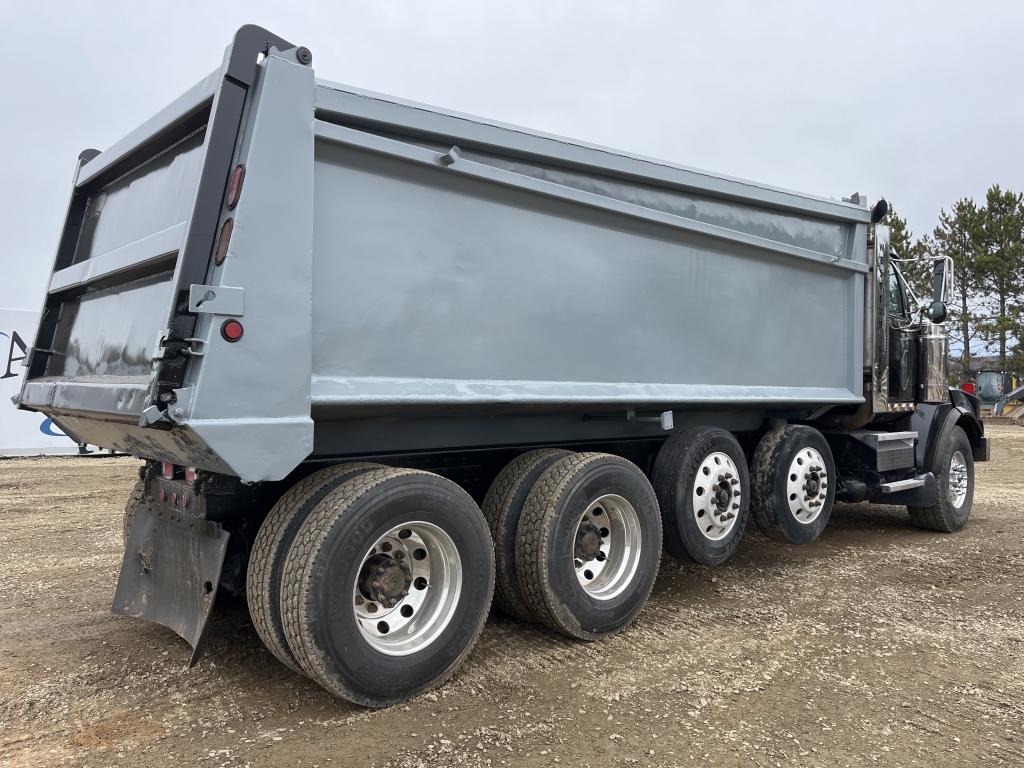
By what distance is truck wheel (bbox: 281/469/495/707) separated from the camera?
3064 millimetres

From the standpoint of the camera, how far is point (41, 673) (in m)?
3.64

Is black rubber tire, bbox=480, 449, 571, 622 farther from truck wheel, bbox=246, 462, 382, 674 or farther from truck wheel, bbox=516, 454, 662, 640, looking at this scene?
truck wheel, bbox=246, 462, 382, 674

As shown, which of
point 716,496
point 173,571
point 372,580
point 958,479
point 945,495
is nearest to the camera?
point 372,580

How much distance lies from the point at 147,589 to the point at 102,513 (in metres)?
4.95

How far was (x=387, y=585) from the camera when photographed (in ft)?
11.1

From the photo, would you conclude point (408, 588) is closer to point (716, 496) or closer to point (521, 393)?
point (521, 393)

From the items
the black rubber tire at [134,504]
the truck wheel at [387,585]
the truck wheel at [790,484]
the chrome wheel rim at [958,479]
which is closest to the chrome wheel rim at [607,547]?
the truck wheel at [387,585]

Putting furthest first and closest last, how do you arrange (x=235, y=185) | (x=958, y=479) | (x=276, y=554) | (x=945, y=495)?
(x=958, y=479) < (x=945, y=495) < (x=276, y=554) < (x=235, y=185)

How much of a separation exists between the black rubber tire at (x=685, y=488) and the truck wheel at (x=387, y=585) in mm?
1635

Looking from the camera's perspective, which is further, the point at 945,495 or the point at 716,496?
the point at 945,495

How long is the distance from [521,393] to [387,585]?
3.93ft

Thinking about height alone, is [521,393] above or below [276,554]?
above

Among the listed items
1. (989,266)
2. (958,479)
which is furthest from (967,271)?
(958,479)

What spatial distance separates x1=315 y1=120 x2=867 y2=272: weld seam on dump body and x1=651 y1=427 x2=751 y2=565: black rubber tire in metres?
1.37
